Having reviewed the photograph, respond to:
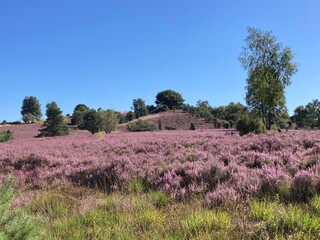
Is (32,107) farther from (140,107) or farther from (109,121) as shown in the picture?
(109,121)

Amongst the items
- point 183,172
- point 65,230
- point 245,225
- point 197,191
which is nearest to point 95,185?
point 183,172

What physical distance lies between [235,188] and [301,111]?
91911 mm

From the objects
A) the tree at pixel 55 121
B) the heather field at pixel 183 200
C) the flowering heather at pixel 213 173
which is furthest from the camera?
the tree at pixel 55 121

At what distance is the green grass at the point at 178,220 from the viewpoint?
158 inches

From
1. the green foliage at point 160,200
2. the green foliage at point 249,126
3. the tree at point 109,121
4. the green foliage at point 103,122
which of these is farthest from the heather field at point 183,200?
the tree at point 109,121

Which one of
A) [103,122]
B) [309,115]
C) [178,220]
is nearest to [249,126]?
[178,220]

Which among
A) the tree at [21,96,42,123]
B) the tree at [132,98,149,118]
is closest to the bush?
the tree at [132,98,149,118]

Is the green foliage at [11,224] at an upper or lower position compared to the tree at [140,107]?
lower

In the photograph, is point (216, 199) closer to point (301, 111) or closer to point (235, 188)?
point (235, 188)

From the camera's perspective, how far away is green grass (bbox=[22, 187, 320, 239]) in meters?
4.00

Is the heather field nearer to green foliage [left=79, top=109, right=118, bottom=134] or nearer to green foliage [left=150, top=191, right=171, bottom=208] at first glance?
green foliage [left=150, top=191, right=171, bottom=208]

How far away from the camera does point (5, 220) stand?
317 cm

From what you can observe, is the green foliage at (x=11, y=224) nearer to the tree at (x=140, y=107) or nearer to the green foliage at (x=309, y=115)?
the green foliage at (x=309, y=115)

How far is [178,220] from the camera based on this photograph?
4.74 meters
